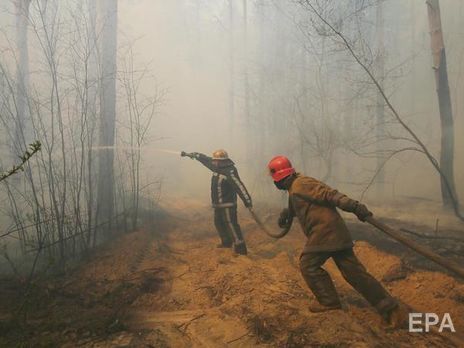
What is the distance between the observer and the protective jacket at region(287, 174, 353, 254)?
3680 mm

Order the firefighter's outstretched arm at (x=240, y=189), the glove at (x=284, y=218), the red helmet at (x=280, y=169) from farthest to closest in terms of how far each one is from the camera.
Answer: the firefighter's outstretched arm at (x=240, y=189), the glove at (x=284, y=218), the red helmet at (x=280, y=169)

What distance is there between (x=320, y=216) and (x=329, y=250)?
0.37 m

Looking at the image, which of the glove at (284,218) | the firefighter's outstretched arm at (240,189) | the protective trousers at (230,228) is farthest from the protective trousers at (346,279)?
the protective trousers at (230,228)

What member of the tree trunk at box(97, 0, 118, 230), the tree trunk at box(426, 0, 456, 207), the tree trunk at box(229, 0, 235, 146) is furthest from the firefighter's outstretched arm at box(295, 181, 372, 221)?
the tree trunk at box(229, 0, 235, 146)

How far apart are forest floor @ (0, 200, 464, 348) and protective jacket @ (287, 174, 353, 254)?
735 millimetres

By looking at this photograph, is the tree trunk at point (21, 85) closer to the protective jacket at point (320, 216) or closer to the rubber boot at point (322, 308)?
the protective jacket at point (320, 216)

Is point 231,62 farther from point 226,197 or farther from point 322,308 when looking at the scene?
point 322,308

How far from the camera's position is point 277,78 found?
58.3 feet

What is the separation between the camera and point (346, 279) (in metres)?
3.76

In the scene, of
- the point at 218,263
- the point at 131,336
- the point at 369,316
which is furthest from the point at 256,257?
the point at 131,336

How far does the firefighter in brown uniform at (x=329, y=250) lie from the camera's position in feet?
11.8

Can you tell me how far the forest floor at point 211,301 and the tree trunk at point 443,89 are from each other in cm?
580

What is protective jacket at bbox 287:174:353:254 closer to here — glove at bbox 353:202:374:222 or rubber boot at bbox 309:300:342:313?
glove at bbox 353:202:374:222

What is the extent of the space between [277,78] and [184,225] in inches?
443
